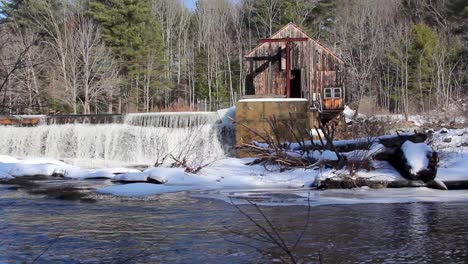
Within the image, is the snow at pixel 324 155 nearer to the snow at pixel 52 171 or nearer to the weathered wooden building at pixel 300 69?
the snow at pixel 52 171

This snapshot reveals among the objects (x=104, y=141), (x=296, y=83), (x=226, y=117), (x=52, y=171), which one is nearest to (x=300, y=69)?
(x=296, y=83)

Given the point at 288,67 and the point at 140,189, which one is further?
the point at 288,67

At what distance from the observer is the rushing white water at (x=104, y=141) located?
24484 millimetres

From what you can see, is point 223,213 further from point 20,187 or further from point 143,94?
point 143,94

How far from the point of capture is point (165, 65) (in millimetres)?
53844

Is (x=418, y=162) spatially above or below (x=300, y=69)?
below

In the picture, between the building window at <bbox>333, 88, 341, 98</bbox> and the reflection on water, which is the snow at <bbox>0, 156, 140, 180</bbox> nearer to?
the reflection on water

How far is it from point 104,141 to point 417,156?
50.6 ft

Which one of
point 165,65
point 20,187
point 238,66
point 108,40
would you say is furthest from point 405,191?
point 238,66

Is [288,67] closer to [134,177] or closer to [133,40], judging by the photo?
[134,177]

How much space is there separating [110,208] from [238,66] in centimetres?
4927

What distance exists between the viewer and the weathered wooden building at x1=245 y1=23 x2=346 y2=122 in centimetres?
3341

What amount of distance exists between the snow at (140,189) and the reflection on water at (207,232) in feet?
5.00

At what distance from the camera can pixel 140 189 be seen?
13289mm
